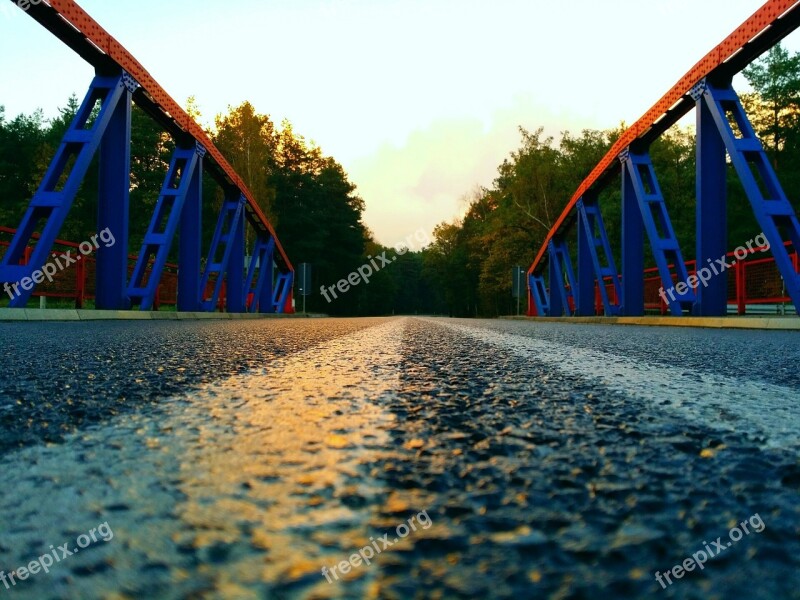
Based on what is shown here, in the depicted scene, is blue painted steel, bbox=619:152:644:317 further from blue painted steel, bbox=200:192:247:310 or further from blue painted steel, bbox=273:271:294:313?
blue painted steel, bbox=273:271:294:313

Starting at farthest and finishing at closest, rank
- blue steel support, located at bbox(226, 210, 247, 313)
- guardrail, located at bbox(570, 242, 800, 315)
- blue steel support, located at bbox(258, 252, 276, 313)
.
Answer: blue steel support, located at bbox(258, 252, 276, 313)
blue steel support, located at bbox(226, 210, 247, 313)
guardrail, located at bbox(570, 242, 800, 315)

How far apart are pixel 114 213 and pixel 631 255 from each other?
11.1 m

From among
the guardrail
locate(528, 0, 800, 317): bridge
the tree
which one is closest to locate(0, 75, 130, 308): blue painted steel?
locate(528, 0, 800, 317): bridge

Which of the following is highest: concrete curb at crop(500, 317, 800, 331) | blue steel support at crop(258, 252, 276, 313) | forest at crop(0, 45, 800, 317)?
forest at crop(0, 45, 800, 317)

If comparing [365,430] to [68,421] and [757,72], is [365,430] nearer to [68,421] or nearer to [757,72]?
[68,421]

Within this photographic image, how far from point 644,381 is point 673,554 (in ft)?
5.48

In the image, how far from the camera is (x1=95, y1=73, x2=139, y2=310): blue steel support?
1045 cm

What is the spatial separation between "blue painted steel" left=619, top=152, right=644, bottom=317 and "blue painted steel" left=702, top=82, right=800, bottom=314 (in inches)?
191

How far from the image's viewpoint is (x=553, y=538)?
60cm

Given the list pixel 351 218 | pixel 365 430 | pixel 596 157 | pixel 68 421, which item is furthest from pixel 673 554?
pixel 351 218

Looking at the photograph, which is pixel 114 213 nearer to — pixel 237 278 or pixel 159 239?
pixel 159 239

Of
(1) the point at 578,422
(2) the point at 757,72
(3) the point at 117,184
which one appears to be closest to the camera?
(1) the point at 578,422

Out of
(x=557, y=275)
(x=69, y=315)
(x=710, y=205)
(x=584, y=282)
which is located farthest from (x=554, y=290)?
(x=69, y=315)

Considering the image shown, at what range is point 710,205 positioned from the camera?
10.6 metres
